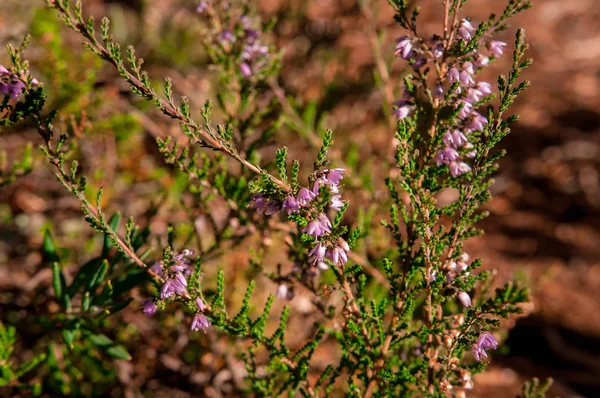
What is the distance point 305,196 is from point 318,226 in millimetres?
128

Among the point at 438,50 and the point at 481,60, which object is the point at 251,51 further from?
the point at 481,60

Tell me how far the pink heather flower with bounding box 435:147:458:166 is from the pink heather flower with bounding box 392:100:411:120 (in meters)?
0.24

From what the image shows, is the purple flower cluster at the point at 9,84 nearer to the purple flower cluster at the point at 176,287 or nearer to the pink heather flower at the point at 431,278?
the purple flower cluster at the point at 176,287

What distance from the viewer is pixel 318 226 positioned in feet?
6.04

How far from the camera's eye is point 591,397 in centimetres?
413

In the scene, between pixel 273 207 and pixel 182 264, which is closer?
pixel 273 207

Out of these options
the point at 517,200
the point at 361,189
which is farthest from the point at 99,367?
the point at 517,200

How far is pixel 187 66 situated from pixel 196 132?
475 cm

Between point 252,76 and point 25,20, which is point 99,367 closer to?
point 252,76

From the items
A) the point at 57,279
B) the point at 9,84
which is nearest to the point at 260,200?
the point at 9,84

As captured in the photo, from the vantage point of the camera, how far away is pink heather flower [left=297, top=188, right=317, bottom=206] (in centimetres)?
183

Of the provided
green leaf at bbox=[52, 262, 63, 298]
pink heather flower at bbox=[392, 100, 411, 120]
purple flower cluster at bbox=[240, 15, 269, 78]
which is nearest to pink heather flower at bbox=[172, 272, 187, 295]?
green leaf at bbox=[52, 262, 63, 298]

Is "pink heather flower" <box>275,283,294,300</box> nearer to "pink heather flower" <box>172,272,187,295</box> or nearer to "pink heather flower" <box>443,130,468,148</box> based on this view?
"pink heather flower" <box>172,272,187,295</box>

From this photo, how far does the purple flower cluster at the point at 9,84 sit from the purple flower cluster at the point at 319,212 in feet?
4.00
